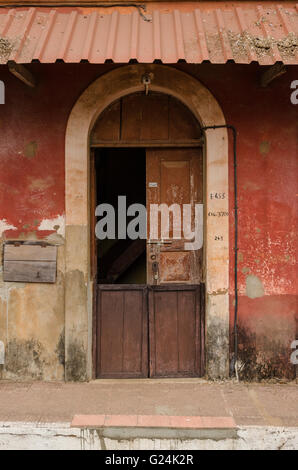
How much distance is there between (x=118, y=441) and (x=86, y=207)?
2.56m

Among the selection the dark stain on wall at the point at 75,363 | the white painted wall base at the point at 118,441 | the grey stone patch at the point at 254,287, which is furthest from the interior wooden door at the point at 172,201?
the white painted wall base at the point at 118,441

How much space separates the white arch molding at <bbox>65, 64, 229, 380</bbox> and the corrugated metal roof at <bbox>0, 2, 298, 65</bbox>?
54cm

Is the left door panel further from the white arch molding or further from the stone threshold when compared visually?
the stone threshold

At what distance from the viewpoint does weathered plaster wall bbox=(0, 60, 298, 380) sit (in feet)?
17.0

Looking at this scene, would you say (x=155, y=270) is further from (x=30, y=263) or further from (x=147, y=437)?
(x=147, y=437)

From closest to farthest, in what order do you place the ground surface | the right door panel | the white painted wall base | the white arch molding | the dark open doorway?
the white painted wall base → the ground surface → the white arch molding → the right door panel → the dark open doorway

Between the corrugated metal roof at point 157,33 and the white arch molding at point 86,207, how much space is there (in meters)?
0.54

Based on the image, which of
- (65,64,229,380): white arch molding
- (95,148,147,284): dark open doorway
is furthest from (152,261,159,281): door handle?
(95,148,147,284): dark open doorway

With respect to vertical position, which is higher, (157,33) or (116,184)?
(157,33)

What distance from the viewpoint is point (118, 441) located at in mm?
4043

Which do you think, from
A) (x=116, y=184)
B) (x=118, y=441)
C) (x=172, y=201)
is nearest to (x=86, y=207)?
(x=172, y=201)

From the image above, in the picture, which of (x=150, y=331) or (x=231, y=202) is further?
(x=150, y=331)

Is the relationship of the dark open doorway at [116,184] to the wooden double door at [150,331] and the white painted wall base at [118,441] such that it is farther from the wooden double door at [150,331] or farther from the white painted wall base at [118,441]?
the white painted wall base at [118,441]

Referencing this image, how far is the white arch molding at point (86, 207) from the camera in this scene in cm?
516
